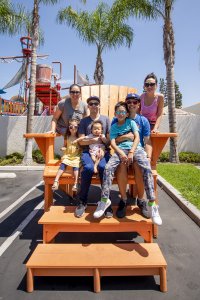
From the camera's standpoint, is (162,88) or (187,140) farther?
(162,88)

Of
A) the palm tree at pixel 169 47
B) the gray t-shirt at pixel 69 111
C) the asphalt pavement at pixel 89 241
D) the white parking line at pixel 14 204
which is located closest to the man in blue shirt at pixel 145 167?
the asphalt pavement at pixel 89 241

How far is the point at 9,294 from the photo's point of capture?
2.23 metres

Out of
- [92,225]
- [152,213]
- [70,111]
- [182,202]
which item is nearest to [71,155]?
[70,111]

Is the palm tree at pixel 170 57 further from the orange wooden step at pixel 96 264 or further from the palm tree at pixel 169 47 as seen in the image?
the orange wooden step at pixel 96 264

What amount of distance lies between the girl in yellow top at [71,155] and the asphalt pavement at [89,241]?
2.48 feet

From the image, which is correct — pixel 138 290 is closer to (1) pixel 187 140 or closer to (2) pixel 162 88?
(1) pixel 187 140

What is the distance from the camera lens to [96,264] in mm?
2314

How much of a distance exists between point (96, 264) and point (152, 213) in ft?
2.72

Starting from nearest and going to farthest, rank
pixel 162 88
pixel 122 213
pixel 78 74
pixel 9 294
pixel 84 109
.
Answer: pixel 9 294
pixel 122 213
pixel 84 109
pixel 78 74
pixel 162 88

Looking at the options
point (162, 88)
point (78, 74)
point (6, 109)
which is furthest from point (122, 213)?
point (162, 88)

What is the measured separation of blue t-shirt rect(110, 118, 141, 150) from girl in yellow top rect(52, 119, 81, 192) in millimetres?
585

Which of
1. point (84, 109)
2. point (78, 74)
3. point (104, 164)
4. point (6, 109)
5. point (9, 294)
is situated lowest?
point (9, 294)

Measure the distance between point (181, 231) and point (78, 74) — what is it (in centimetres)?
1647

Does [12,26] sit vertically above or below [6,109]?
above
